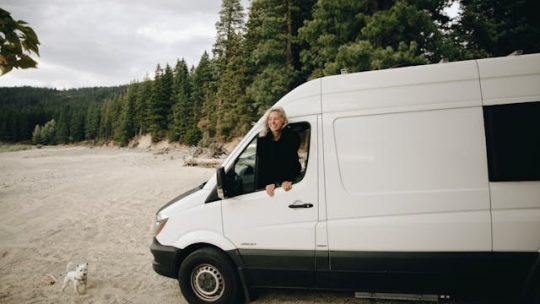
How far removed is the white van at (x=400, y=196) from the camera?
3.35 metres

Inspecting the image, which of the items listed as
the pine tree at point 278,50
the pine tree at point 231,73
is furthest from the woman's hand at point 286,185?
the pine tree at point 231,73

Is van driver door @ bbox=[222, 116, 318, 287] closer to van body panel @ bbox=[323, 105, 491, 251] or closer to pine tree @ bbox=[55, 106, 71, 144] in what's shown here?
van body panel @ bbox=[323, 105, 491, 251]

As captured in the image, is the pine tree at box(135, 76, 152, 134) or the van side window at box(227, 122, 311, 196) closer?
the van side window at box(227, 122, 311, 196)

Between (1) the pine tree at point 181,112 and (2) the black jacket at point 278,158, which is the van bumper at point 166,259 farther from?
(1) the pine tree at point 181,112

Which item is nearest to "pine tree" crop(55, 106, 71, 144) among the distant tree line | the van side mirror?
the distant tree line

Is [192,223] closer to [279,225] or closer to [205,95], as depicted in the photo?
[279,225]

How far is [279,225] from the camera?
3.83m

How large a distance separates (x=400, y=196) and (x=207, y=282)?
2.70 meters

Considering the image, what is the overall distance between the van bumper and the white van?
281 mm

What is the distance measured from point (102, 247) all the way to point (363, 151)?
643cm

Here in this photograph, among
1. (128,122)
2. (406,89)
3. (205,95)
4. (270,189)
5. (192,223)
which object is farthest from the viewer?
(128,122)

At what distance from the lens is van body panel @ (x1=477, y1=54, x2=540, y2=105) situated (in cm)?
337

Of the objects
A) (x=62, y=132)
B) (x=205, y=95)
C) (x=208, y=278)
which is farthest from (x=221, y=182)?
(x=62, y=132)

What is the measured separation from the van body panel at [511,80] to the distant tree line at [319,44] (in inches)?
42.5
